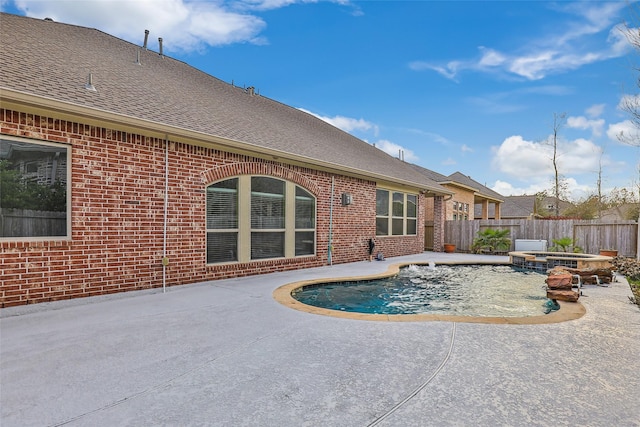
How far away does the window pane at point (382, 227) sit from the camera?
11.5m

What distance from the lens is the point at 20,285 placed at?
446cm

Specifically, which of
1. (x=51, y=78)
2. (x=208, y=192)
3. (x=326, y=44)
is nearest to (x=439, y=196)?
(x=326, y=44)

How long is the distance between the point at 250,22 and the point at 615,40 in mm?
9562

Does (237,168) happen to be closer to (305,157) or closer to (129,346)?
(305,157)

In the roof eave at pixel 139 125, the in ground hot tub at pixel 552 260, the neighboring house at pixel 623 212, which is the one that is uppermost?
the roof eave at pixel 139 125

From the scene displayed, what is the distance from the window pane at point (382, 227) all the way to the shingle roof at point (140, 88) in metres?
1.49

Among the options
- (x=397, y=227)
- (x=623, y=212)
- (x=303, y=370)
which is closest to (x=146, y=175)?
(x=303, y=370)

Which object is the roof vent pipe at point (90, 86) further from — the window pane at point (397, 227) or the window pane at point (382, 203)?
the window pane at point (397, 227)

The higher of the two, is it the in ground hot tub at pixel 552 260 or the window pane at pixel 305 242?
the window pane at pixel 305 242

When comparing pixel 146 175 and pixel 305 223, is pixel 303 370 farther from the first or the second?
pixel 305 223

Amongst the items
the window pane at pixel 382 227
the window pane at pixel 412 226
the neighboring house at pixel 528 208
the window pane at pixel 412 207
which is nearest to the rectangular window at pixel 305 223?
the window pane at pixel 382 227

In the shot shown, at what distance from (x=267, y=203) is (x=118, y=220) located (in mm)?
3129

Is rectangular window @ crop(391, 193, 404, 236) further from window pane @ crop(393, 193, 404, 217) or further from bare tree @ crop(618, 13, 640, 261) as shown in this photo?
bare tree @ crop(618, 13, 640, 261)

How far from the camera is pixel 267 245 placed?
7.81 metres
